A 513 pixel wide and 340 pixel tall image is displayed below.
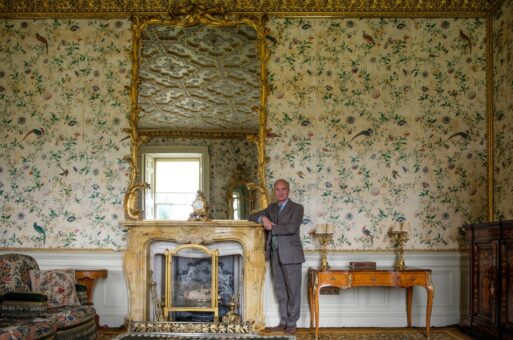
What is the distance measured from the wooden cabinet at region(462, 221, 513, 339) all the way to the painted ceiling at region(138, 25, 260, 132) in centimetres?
263

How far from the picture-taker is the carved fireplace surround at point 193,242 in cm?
568

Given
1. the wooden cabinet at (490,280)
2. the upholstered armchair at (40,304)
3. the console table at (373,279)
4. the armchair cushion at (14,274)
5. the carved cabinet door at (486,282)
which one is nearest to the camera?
the upholstered armchair at (40,304)

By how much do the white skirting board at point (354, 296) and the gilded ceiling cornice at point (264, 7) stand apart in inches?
106

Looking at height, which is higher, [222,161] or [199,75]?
[199,75]

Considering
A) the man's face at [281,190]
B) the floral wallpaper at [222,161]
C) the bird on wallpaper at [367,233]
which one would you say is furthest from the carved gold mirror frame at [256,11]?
the bird on wallpaper at [367,233]

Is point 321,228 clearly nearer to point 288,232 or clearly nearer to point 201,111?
point 288,232

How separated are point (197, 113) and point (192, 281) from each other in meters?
1.86

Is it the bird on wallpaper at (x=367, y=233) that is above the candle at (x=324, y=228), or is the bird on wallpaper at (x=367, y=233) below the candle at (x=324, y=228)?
below

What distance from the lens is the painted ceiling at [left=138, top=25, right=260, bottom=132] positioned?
6023 mm

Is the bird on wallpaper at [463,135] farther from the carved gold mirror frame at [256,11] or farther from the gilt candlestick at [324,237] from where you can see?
the gilt candlestick at [324,237]

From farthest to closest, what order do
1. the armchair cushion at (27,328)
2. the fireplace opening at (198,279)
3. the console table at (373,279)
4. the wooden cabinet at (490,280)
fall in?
the fireplace opening at (198,279) → the console table at (373,279) → the wooden cabinet at (490,280) → the armchair cushion at (27,328)

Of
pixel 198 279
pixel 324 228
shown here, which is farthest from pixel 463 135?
pixel 198 279

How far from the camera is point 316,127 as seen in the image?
6082 millimetres

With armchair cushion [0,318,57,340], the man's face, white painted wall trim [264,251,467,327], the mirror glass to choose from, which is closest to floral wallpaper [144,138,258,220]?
the mirror glass
